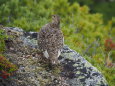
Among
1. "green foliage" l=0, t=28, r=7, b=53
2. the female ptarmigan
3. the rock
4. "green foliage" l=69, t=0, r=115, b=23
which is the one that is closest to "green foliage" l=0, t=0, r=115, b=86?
the rock

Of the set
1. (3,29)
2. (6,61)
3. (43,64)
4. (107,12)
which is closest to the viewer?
(6,61)

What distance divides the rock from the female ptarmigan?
0.16 meters

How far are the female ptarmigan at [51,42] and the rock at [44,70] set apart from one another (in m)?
0.16

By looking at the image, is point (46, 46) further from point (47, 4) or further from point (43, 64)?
point (47, 4)

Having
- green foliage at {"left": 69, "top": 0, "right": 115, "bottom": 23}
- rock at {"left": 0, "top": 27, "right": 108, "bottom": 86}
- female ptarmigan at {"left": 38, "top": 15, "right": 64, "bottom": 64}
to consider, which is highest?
green foliage at {"left": 69, "top": 0, "right": 115, "bottom": 23}

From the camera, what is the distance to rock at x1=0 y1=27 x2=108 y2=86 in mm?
5902

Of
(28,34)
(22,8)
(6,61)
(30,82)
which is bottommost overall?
(30,82)

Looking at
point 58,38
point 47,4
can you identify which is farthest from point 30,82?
point 47,4

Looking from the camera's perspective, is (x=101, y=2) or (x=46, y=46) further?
(x=101, y=2)

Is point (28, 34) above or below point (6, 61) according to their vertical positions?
above

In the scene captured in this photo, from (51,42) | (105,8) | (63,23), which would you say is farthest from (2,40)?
(105,8)

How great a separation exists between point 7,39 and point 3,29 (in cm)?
47

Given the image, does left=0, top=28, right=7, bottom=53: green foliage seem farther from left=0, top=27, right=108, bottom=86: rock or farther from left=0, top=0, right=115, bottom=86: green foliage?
left=0, top=0, right=115, bottom=86: green foliage

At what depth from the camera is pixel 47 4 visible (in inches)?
508
